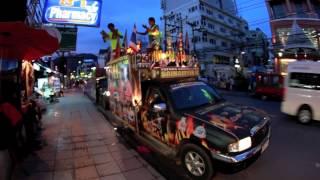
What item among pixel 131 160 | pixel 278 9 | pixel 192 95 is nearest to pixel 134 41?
pixel 192 95

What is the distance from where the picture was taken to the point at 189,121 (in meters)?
5.51

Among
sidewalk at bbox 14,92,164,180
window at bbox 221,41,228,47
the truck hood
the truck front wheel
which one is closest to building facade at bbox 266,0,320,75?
window at bbox 221,41,228,47

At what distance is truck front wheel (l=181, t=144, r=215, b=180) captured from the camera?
201 inches

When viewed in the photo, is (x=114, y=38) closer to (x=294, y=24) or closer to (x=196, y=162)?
(x=196, y=162)

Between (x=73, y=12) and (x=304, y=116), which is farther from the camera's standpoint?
(x=73, y=12)

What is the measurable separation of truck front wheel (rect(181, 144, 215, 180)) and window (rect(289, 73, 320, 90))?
705 centimetres

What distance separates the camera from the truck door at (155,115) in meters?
6.26

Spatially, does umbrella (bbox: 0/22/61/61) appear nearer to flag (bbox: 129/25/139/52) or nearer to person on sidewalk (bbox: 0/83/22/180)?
person on sidewalk (bbox: 0/83/22/180)

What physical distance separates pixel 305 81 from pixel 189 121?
717 centimetres

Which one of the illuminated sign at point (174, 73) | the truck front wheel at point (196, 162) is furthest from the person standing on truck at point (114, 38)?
the truck front wheel at point (196, 162)

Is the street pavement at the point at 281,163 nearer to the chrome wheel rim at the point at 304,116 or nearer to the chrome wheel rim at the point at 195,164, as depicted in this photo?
the chrome wheel rim at the point at 195,164

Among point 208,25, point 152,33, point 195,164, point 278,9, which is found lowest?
point 195,164

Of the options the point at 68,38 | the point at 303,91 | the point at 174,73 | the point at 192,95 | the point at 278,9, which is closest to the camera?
the point at 192,95

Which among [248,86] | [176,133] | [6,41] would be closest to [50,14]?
[6,41]
